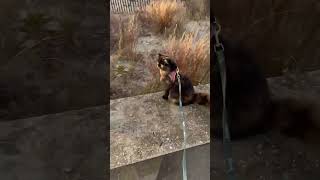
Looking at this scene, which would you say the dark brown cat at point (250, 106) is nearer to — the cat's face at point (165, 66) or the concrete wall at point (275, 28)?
the concrete wall at point (275, 28)

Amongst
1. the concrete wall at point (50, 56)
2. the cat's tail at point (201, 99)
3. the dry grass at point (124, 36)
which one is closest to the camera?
the concrete wall at point (50, 56)

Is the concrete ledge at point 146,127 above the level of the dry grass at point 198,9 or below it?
below

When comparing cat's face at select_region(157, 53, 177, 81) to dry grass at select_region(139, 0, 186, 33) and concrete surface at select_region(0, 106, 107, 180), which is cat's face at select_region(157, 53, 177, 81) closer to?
dry grass at select_region(139, 0, 186, 33)

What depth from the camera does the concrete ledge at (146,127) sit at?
1.32 meters

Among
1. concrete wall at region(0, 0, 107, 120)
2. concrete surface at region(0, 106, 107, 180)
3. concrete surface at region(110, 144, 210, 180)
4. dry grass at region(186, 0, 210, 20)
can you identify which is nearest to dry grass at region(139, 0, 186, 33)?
dry grass at region(186, 0, 210, 20)

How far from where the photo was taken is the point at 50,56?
1156 mm

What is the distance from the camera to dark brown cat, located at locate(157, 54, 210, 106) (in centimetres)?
134

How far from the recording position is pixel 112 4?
1.24 meters

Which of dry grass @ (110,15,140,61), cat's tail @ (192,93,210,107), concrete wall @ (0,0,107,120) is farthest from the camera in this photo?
cat's tail @ (192,93,210,107)

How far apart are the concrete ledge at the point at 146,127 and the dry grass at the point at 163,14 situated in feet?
0.61

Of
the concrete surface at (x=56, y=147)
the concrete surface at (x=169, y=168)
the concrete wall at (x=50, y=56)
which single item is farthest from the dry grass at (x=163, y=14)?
the concrete surface at (x=169, y=168)

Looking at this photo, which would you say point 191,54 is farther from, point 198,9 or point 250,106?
point 250,106

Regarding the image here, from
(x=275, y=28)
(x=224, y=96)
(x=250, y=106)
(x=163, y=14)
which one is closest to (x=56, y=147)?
(x=163, y=14)

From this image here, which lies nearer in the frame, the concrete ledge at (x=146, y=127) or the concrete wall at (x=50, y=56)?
the concrete wall at (x=50, y=56)
